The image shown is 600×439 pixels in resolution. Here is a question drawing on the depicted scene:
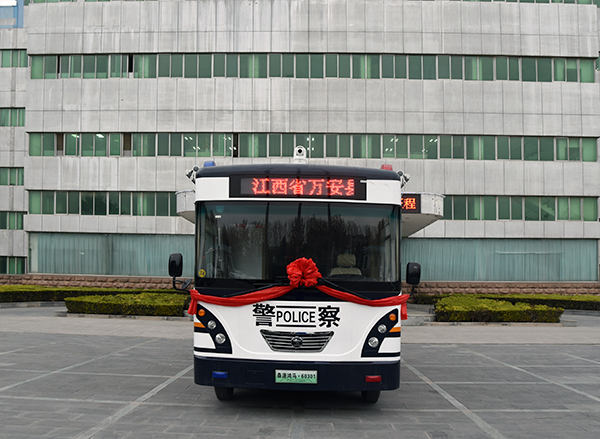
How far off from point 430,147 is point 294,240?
2551cm

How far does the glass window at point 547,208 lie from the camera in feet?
104

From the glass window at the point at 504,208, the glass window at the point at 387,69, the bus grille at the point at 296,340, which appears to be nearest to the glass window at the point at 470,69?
the glass window at the point at 387,69

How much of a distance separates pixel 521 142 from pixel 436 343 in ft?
62.8

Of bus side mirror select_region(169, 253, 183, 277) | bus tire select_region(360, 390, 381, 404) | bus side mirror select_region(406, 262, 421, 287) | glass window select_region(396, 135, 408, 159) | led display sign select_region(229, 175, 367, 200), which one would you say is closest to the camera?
led display sign select_region(229, 175, 367, 200)

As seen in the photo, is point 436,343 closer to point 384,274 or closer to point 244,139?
point 384,274

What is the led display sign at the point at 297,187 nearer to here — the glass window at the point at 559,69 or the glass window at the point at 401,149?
the glass window at the point at 401,149

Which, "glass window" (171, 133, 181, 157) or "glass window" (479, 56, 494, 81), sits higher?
"glass window" (479, 56, 494, 81)

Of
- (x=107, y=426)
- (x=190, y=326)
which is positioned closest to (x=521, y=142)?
(x=190, y=326)

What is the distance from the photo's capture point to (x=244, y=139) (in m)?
31.7

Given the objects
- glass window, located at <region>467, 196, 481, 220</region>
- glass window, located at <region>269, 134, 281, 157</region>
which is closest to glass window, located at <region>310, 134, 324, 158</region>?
glass window, located at <region>269, 134, 281, 157</region>

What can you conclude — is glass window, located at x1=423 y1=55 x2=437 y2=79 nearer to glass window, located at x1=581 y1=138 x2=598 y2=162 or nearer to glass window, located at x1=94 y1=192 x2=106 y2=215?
glass window, located at x1=581 y1=138 x2=598 y2=162

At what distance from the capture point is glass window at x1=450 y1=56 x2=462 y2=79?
31.8 meters

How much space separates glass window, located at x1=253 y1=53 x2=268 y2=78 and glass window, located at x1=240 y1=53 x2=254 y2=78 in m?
0.21

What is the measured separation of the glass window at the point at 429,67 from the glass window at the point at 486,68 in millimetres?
2507
